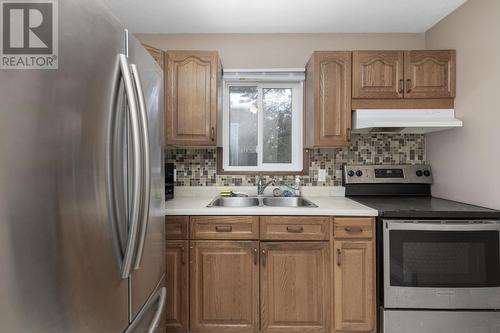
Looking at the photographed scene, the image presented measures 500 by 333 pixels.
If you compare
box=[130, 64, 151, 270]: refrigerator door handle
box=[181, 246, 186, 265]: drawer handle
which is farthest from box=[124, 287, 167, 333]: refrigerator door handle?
box=[181, 246, 186, 265]: drawer handle

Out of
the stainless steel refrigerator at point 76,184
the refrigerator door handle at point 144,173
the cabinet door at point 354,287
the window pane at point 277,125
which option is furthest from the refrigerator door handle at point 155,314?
the window pane at point 277,125

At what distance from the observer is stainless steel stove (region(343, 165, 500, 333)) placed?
1.71 meters

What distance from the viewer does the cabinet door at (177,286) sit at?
1860mm

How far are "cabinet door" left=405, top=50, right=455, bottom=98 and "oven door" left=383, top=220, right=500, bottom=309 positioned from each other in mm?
1025

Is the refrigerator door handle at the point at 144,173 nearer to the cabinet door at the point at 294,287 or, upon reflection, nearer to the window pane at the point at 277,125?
the cabinet door at the point at 294,287

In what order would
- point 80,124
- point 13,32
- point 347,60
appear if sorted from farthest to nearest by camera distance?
point 347,60
point 80,124
point 13,32

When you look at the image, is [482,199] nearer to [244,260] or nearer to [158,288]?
[244,260]

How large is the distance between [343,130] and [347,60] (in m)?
0.54

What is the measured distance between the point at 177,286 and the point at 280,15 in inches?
85.0

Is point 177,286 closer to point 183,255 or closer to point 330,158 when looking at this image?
point 183,255

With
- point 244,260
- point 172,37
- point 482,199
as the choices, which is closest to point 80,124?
point 244,260

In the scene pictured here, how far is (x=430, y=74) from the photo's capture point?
2.18 meters

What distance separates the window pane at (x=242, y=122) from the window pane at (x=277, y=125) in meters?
0.11

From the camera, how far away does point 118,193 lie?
863mm
